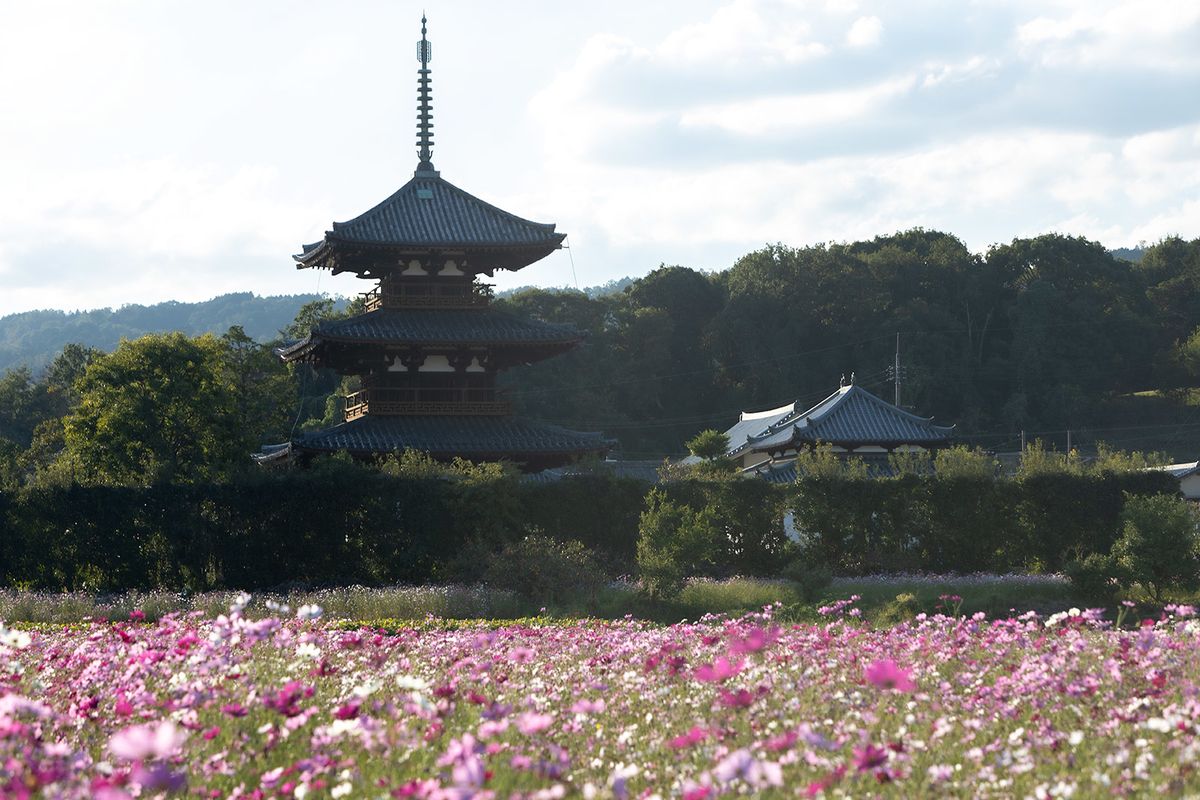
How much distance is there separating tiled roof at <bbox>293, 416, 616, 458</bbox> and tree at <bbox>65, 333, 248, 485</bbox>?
11.0m

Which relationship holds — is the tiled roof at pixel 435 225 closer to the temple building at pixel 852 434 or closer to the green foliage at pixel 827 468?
the green foliage at pixel 827 468

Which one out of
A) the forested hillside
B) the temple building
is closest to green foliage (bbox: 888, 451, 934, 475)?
the temple building

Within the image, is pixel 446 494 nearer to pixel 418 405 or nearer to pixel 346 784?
pixel 418 405

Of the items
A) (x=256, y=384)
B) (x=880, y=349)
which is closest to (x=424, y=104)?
(x=256, y=384)

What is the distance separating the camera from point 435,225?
2927 cm

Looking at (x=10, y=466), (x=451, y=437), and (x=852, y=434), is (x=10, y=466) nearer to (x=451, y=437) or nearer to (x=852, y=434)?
(x=451, y=437)

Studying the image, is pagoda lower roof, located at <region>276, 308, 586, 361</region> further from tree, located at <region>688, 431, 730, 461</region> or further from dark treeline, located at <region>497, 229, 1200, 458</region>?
dark treeline, located at <region>497, 229, 1200, 458</region>

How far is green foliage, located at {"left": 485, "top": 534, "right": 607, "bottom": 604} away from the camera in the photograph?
18469 mm

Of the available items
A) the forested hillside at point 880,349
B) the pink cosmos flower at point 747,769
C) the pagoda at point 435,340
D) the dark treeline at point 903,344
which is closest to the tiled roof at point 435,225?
the pagoda at point 435,340

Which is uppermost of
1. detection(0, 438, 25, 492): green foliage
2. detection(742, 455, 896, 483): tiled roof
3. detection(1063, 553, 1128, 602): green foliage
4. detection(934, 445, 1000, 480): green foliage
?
detection(0, 438, 25, 492): green foliage

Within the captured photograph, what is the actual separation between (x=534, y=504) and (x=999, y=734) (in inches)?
675

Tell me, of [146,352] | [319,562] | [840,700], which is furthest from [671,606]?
[146,352]

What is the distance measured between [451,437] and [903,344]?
50.4 metres

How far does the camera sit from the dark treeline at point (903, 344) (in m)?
68.0
